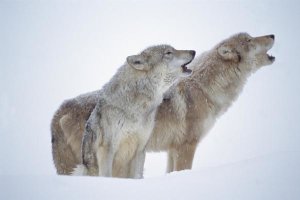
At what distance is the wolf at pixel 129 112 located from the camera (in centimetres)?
766

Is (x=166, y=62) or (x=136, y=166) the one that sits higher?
(x=166, y=62)

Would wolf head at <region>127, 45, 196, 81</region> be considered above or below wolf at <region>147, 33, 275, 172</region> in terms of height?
above

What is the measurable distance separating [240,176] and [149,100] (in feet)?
8.94

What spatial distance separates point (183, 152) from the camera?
9016 millimetres

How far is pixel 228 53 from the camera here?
941 cm

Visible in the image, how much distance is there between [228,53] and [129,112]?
251cm

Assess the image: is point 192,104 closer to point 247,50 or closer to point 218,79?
point 218,79

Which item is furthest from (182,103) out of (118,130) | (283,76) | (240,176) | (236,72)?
(283,76)

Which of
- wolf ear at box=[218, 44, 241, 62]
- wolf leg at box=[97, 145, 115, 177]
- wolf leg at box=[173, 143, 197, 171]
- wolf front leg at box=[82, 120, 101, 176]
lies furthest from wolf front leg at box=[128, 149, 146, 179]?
wolf ear at box=[218, 44, 241, 62]

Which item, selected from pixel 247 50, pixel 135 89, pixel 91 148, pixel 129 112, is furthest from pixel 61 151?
pixel 247 50

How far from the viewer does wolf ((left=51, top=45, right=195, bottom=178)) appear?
25.1ft

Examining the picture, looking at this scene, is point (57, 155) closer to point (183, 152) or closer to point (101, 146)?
point (101, 146)

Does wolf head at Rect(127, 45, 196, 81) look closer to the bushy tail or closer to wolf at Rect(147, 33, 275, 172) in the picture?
wolf at Rect(147, 33, 275, 172)

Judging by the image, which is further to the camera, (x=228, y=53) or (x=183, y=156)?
(x=228, y=53)
